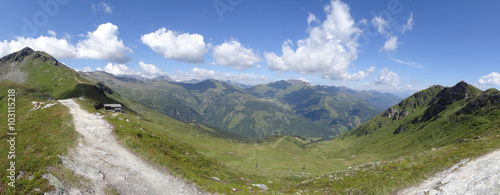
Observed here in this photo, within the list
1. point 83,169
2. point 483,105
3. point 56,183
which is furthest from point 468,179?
point 483,105

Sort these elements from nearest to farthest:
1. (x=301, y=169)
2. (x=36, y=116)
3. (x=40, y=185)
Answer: (x=40, y=185), (x=36, y=116), (x=301, y=169)

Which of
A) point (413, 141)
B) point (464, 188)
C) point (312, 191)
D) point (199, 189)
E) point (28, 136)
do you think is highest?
point (28, 136)

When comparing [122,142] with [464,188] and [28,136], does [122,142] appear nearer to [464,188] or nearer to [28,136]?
[28,136]

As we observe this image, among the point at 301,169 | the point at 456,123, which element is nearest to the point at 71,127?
the point at 301,169

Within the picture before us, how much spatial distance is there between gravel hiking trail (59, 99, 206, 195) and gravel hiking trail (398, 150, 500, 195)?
102 feet

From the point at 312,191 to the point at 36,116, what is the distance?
202ft

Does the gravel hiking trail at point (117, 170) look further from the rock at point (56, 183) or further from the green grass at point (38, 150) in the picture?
the rock at point (56, 183)

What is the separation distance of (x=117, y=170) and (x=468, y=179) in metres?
46.0

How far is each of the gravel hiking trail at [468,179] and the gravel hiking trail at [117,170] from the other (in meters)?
31.0

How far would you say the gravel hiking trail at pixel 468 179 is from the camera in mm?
21109

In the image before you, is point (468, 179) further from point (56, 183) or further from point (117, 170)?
point (56, 183)

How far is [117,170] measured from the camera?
24.8 metres

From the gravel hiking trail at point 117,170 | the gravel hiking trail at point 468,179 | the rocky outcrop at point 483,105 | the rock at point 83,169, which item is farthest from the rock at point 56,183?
the rocky outcrop at point 483,105

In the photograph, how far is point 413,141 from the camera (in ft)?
587
